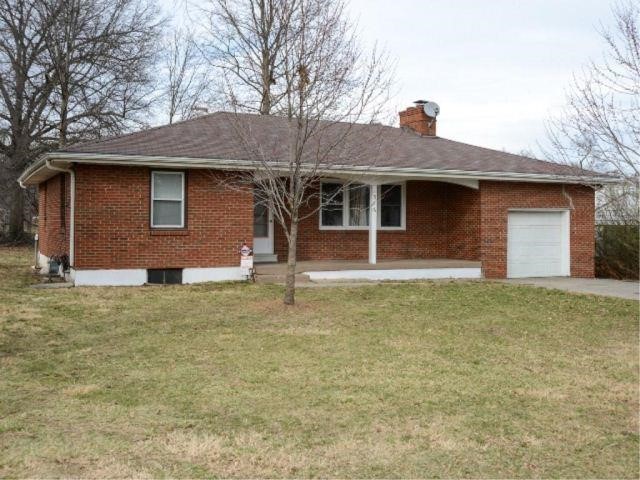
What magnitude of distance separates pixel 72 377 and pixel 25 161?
2607 cm

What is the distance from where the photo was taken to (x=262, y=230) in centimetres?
1661

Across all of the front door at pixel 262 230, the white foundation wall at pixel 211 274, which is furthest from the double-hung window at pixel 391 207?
the white foundation wall at pixel 211 274

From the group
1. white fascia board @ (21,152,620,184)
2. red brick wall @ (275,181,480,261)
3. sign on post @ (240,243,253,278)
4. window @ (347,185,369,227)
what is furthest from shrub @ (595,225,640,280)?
sign on post @ (240,243,253,278)

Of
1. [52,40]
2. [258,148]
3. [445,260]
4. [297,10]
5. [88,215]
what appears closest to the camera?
[297,10]

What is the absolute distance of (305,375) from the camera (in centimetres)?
641

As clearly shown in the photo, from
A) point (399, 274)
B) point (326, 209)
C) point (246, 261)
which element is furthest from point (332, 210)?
point (246, 261)

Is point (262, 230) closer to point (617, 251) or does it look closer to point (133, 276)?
point (133, 276)

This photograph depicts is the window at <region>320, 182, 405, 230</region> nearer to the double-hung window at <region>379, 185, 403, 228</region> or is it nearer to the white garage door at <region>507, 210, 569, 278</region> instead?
the double-hung window at <region>379, 185, 403, 228</region>

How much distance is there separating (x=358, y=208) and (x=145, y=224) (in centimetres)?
604

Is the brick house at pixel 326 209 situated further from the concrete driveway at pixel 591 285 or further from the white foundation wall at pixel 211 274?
the concrete driveway at pixel 591 285

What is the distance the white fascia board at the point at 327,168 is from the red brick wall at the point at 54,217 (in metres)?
1.11

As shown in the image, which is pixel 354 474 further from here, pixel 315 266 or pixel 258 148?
pixel 315 266

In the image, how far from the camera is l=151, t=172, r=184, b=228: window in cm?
1416

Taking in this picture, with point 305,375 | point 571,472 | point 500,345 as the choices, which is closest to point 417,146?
point 500,345
